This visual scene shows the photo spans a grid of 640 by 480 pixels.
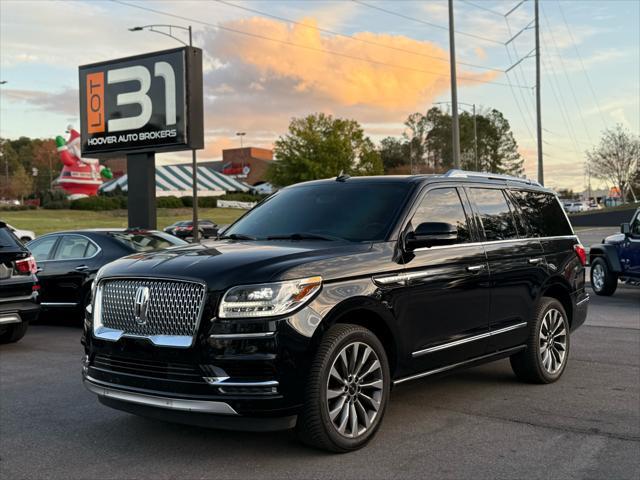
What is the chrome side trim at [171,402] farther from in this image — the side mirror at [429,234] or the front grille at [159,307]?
the side mirror at [429,234]

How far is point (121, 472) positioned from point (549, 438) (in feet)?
9.62

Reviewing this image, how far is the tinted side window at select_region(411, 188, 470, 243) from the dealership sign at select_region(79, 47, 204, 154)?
1400 centimetres

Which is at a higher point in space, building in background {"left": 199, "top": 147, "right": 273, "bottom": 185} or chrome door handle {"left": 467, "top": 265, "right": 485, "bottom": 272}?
building in background {"left": 199, "top": 147, "right": 273, "bottom": 185}

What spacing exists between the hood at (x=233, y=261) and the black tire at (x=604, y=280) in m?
10.3

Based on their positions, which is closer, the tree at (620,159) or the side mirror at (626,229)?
the side mirror at (626,229)

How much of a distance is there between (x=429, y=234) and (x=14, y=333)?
6700 millimetres

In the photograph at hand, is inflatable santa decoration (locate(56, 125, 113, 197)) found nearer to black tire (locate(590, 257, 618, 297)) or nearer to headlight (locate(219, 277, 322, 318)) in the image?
black tire (locate(590, 257, 618, 297))

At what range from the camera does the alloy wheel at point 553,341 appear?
6.88m

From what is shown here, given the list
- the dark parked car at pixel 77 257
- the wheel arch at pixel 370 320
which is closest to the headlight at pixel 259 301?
the wheel arch at pixel 370 320

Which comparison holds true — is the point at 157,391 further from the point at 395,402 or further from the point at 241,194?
the point at 241,194

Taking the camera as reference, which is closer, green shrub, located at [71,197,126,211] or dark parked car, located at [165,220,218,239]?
dark parked car, located at [165,220,218,239]

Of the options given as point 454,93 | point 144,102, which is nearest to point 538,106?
point 454,93

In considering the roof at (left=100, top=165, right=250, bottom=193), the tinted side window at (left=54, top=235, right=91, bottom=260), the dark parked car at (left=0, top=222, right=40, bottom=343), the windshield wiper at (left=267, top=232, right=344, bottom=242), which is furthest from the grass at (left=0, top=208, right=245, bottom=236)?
the windshield wiper at (left=267, top=232, right=344, bottom=242)

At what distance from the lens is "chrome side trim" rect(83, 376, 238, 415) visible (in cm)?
442
